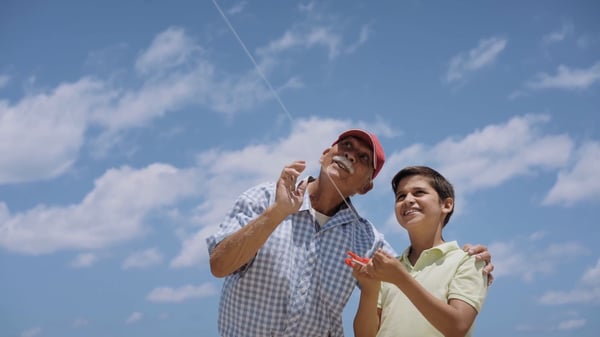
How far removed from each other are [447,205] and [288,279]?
1.47m

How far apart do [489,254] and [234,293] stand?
2084 millimetres

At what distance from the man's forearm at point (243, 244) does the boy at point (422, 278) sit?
75 centimetres

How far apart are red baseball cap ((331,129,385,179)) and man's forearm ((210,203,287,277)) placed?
1212 mm

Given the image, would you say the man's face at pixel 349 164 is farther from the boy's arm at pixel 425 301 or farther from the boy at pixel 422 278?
the boy's arm at pixel 425 301

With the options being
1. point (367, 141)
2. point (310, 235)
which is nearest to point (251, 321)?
point (310, 235)

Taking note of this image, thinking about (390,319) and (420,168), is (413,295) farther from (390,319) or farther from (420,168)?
(420,168)

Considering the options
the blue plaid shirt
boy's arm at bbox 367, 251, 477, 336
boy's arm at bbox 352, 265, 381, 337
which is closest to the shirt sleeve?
the blue plaid shirt

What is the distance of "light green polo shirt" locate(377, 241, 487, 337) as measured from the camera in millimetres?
4855

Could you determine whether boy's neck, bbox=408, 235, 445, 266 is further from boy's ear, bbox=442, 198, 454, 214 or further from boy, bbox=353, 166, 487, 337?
boy's ear, bbox=442, 198, 454, 214

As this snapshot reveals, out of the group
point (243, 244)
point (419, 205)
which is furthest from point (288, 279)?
point (419, 205)

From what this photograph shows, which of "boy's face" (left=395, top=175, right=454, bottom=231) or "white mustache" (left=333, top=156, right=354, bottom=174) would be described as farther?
"white mustache" (left=333, top=156, right=354, bottom=174)

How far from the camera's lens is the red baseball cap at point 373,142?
19.3 ft

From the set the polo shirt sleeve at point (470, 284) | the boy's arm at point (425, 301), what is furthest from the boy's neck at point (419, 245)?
the boy's arm at point (425, 301)

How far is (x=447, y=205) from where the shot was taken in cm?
554
